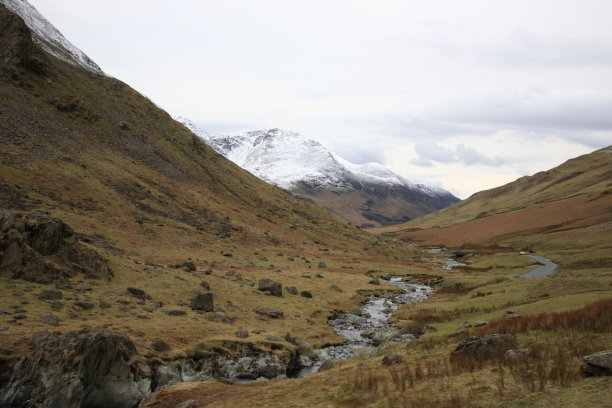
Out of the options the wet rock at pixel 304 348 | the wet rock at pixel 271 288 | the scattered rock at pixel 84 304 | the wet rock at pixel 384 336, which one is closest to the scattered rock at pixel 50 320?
the scattered rock at pixel 84 304

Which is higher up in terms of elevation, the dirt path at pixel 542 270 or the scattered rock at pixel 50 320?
the dirt path at pixel 542 270

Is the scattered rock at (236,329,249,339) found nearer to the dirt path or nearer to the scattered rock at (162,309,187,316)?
the scattered rock at (162,309,187,316)

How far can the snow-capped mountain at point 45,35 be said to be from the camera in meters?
118

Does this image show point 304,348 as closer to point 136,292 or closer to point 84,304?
point 136,292

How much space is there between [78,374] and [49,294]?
11.4 m

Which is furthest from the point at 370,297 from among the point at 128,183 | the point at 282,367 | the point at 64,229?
the point at 128,183

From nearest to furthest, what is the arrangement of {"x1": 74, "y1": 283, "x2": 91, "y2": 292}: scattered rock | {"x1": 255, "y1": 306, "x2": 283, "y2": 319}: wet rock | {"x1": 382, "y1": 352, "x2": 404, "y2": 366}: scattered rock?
{"x1": 382, "y1": 352, "x2": 404, "y2": 366}: scattered rock
{"x1": 74, "y1": 283, "x2": 91, "y2": 292}: scattered rock
{"x1": 255, "y1": 306, "x2": 283, "y2": 319}: wet rock

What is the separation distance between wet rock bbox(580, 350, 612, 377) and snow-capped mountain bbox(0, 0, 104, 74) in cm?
14077

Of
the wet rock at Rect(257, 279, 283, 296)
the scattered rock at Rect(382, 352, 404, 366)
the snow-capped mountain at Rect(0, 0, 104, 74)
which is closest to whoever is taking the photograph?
the scattered rock at Rect(382, 352, 404, 366)

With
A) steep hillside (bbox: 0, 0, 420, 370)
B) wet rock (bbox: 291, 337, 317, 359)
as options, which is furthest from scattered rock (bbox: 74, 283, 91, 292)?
wet rock (bbox: 291, 337, 317, 359)

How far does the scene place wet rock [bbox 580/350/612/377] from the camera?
12867 millimetres

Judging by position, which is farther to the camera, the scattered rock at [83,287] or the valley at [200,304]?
the scattered rock at [83,287]

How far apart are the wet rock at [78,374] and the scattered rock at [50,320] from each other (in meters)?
3.68

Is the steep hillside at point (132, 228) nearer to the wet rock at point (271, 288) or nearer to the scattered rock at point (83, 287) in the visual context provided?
the scattered rock at point (83, 287)
